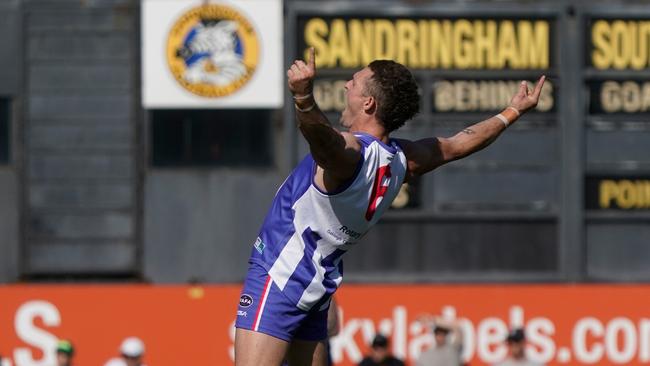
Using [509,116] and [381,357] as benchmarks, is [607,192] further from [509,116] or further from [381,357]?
[509,116]

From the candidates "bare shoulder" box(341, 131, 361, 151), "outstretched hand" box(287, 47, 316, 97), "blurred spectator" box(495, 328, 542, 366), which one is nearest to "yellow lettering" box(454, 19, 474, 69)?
"blurred spectator" box(495, 328, 542, 366)

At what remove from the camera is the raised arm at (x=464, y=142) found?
816 cm

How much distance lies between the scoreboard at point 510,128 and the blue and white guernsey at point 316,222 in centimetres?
1034

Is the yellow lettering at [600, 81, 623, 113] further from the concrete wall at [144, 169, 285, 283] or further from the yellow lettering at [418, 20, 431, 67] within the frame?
the concrete wall at [144, 169, 285, 283]

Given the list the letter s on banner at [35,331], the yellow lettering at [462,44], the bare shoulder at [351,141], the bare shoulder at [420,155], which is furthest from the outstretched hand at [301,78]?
the letter s on banner at [35,331]

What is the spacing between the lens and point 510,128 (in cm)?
1819

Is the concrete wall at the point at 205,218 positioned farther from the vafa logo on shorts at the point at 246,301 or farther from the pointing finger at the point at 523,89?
the vafa logo on shorts at the point at 246,301

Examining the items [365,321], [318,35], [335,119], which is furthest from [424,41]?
[365,321]

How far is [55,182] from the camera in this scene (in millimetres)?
18078

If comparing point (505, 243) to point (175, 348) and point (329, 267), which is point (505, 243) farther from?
point (329, 267)

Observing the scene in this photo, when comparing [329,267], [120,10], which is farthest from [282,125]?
[329,267]

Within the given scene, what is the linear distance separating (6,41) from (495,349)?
634 centimetres

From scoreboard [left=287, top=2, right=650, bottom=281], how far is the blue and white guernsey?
1034 cm

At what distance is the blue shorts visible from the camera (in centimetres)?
767
